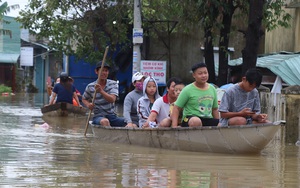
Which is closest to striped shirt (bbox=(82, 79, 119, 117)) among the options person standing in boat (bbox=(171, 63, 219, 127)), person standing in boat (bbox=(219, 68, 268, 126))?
person standing in boat (bbox=(171, 63, 219, 127))

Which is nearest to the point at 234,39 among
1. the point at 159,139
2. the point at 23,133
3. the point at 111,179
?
the point at 23,133

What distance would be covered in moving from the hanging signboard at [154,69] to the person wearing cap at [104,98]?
5.15m

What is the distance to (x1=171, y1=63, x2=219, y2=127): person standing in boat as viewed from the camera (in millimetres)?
9753

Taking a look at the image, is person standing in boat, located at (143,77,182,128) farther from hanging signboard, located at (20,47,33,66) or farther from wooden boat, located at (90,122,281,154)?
hanging signboard, located at (20,47,33,66)

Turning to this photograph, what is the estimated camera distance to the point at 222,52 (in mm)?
16984

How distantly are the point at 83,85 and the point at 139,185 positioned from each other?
2457 cm

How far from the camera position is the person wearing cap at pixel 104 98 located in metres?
11.9

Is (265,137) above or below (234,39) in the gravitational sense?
below

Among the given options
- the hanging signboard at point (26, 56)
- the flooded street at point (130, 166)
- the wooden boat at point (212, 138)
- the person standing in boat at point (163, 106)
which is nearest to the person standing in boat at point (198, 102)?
the wooden boat at point (212, 138)

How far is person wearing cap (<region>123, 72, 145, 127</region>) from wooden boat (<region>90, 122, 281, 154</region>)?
742 millimetres

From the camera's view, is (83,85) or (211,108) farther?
(83,85)

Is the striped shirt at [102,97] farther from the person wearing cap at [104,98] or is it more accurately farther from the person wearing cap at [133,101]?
the person wearing cap at [133,101]

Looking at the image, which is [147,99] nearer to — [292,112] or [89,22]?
[292,112]

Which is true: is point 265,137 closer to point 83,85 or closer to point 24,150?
point 24,150
